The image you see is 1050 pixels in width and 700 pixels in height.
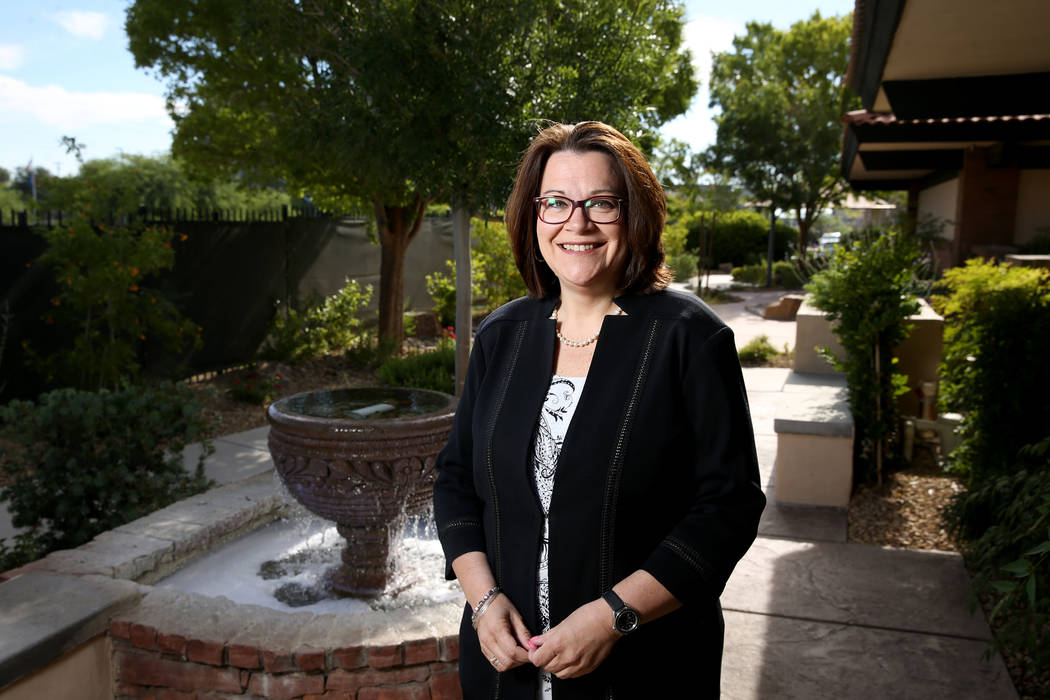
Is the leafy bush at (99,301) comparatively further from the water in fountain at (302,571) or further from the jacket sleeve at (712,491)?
the jacket sleeve at (712,491)

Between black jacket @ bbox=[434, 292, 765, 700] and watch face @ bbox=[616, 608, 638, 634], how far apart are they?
8 cm

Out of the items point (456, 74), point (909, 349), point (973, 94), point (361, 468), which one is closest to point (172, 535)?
point (361, 468)

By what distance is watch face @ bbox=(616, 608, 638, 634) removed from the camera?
1.62m

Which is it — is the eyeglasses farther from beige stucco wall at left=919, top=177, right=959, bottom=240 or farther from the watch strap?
beige stucco wall at left=919, top=177, right=959, bottom=240

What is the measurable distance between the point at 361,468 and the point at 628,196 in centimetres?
229

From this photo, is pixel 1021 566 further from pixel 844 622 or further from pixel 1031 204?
pixel 1031 204

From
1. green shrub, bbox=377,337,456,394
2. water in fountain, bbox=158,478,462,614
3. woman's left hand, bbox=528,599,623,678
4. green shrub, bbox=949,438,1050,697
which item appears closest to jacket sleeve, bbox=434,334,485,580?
woman's left hand, bbox=528,599,623,678

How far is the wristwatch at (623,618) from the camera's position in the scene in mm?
1620

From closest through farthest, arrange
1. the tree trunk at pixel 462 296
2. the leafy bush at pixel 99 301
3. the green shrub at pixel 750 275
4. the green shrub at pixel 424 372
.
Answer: the tree trunk at pixel 462 296
the leafy bush at pixel 99 301
the green shrub at pixel 424 372
the green shrub at pixel 750 275

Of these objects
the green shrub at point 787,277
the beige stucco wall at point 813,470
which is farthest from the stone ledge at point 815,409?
the green shrub at point 787,277

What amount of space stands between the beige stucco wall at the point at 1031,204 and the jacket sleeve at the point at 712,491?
1212 centimetres

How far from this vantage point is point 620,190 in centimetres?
178

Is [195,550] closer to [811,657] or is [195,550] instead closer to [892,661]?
[811,657]

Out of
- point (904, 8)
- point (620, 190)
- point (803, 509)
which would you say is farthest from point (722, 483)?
point (803, 509)
